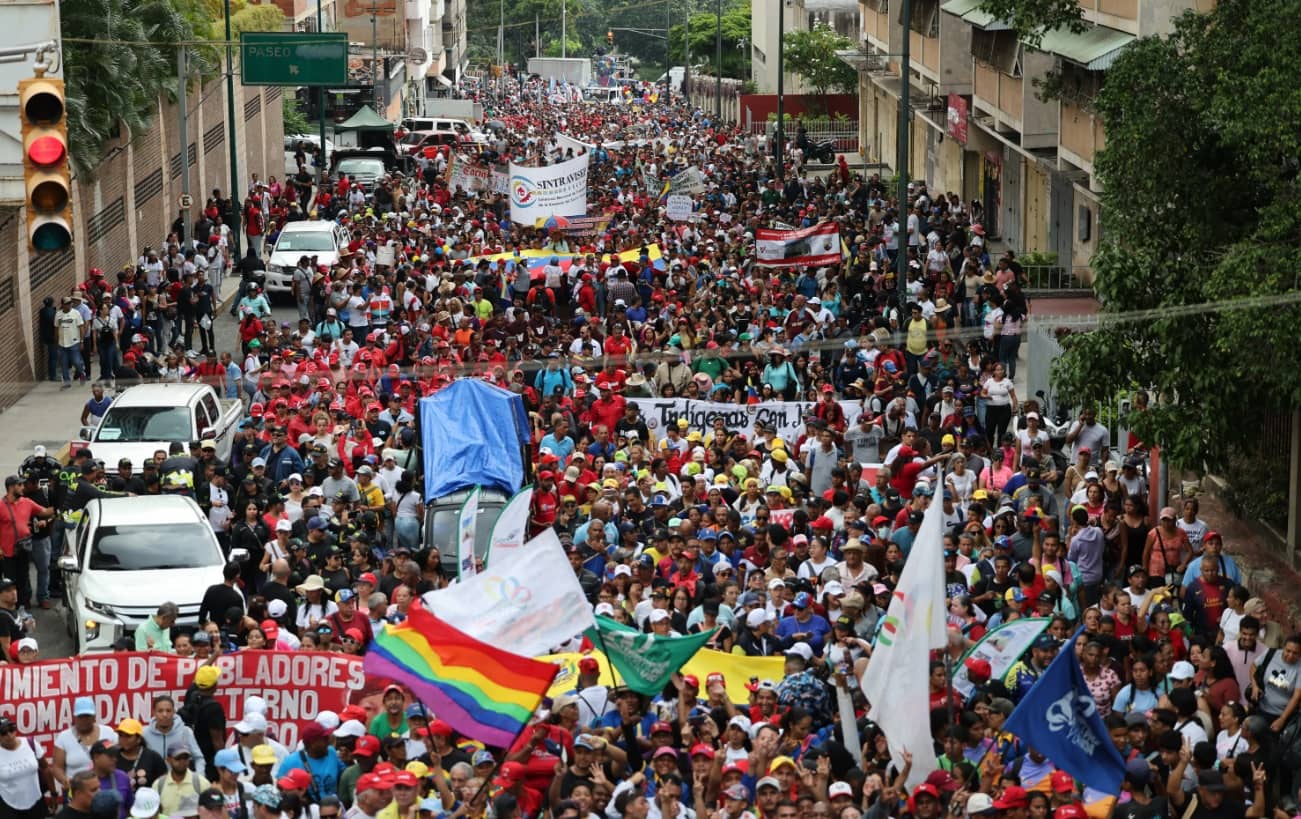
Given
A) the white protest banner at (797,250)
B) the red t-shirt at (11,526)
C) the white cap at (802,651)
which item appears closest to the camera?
the white cap at (802,651)

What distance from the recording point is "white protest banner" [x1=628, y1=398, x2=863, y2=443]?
21828 millimetres

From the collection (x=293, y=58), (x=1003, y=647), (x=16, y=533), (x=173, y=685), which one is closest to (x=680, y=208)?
(x=293, y=58)

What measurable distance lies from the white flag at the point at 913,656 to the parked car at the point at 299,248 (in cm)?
2462

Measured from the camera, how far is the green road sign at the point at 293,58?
36000 mm

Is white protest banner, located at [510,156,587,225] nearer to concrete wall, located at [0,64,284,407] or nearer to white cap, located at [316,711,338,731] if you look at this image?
A: concrete wall, located at [0,64,284,407]

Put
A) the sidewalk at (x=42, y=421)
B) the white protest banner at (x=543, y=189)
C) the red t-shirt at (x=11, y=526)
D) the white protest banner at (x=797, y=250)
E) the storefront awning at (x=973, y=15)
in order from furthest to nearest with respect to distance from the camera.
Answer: the white protest banner at (x=543, y=189), the storefront awning at (x=973, y=15), the white protest banner at (x=797, y=250), the sidewalk at (x=42, y=421), the red t-shirt at (x=11, y=526)

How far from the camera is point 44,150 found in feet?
31.0

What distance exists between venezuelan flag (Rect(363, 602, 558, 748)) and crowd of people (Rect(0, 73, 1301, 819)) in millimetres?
345

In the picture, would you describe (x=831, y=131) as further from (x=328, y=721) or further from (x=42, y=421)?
(x=328, y=721)

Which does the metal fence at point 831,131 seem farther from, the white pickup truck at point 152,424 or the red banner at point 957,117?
A: the white pickup truck at point 152,424

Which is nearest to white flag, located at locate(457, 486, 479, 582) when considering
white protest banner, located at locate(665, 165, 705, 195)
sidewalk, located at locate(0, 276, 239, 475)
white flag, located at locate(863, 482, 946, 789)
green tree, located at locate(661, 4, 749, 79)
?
white flag, located at locate(863, 482, 946, 789)

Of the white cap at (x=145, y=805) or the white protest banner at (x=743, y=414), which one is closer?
the white cap at (x=145, y=805)

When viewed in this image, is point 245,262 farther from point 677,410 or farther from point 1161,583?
point 1161,583

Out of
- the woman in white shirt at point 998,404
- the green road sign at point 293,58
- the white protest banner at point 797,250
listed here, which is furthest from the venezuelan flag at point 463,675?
the green road sign at point 293,58
